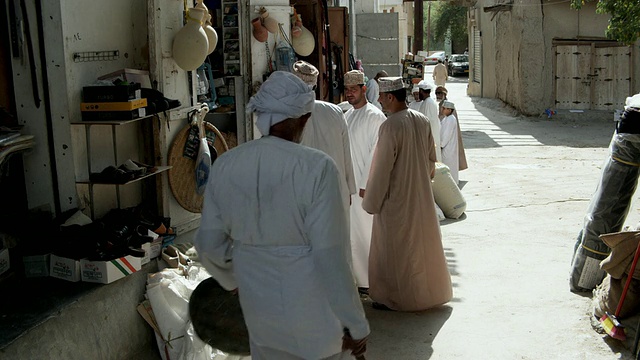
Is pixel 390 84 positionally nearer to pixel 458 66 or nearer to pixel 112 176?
pixel 112 176

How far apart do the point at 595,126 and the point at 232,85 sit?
1265cm

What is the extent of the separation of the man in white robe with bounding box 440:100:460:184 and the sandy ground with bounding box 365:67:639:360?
1.52 feet

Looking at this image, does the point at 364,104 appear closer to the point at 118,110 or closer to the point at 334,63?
the point at 118,110

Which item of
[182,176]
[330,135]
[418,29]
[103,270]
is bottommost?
[103,270]

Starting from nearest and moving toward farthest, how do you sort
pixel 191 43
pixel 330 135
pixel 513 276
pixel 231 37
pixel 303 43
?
pixel 330 135 → pixel 191 43 → pixel 513 276 → pixel 231 37 → pixel 303 43

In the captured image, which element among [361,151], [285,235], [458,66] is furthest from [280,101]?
[458,66]

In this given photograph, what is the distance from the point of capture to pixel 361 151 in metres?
6.25

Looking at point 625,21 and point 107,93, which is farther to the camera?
point 625,21

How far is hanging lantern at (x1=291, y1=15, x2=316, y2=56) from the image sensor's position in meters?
9.12

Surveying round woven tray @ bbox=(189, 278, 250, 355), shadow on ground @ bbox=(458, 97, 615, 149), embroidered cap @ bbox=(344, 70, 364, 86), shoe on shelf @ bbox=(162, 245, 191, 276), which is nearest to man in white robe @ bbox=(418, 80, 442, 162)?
embroidered cap @ bbox=(344, 70, 364, 86)

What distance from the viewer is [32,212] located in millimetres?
4660

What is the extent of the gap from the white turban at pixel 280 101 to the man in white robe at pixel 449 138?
24.7 feet

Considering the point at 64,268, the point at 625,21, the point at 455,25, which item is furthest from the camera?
the point at 455,25

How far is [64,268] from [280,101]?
7.35 ft
